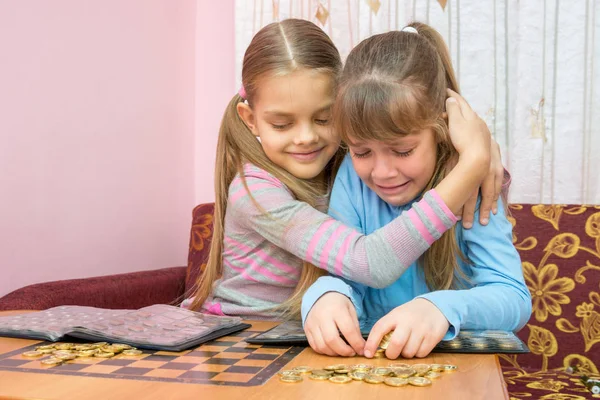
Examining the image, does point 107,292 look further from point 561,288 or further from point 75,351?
point 561,288

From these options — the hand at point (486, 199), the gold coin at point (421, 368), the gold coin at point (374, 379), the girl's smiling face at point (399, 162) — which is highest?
the girl's smiling face at point (399, 162)

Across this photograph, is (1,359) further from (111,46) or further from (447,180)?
(111,46)

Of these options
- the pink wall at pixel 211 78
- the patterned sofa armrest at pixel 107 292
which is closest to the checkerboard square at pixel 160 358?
the patterned sofa armrest at pixel 107 292

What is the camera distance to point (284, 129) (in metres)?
1.40

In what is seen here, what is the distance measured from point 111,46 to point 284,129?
1.17 m

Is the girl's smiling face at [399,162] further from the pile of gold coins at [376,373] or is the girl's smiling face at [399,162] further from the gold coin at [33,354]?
the gold coin at [33,354]

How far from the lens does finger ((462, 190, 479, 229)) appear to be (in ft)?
3.96

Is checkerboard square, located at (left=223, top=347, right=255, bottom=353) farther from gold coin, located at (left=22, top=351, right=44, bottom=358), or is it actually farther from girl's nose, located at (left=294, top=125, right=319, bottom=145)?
girl's nose, located at (left=294, top=125, right=319, bottom=145)

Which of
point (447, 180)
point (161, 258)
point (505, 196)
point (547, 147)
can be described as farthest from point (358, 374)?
point (161, 258)

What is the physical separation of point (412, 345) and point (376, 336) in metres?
0.05

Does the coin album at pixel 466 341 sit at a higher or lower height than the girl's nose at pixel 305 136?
lower

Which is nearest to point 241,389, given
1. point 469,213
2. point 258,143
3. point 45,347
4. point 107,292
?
point 45,347

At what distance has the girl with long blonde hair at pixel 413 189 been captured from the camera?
3.43 feet

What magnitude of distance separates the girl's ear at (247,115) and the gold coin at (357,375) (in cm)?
80
